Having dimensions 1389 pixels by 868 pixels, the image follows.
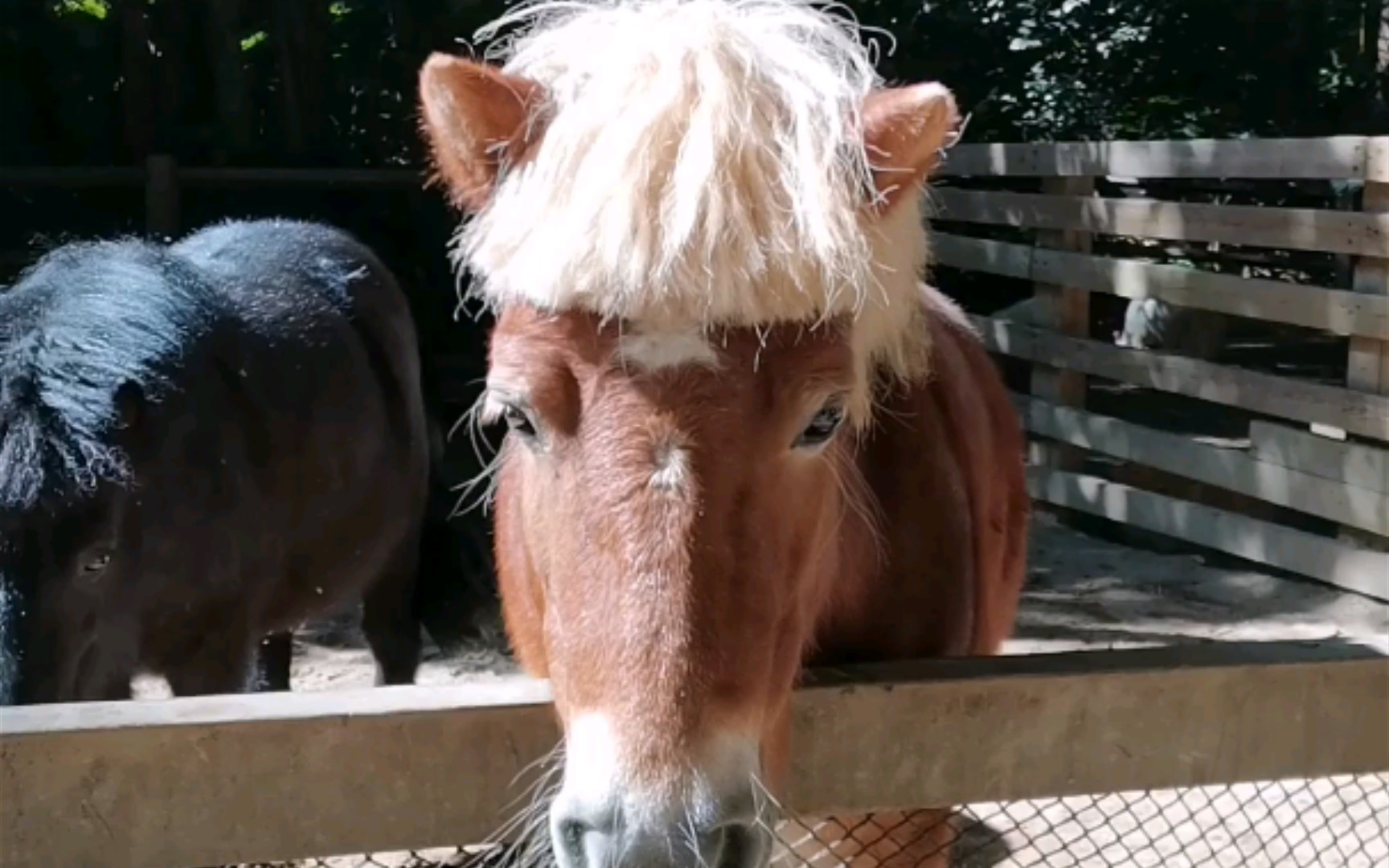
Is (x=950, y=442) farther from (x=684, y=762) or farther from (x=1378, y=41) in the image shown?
(x=1378, y=41)

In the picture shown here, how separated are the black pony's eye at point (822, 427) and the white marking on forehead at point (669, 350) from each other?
0.17 m

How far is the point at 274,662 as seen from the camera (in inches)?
181

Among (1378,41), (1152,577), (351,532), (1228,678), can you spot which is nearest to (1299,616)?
(1152,577)

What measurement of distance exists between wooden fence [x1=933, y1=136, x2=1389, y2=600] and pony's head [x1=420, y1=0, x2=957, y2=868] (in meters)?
4.62

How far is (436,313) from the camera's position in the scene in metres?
8.56

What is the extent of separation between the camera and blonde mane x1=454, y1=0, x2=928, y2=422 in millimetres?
1592

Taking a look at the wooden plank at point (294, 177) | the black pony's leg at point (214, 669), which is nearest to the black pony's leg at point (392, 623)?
the black pony's leg at point (214, 669)

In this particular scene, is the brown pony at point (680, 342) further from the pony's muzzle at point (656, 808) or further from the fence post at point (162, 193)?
the fence post at point (162, 193)

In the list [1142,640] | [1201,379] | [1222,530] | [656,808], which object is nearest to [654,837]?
[656,808]

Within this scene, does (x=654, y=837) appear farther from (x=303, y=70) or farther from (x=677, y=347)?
(x=303, y=70)

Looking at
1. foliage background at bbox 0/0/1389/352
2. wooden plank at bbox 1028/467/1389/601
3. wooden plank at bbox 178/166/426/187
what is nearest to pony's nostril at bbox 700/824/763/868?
wooden plank at bbox 1028/467/1389/601

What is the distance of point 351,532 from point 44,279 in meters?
1.15

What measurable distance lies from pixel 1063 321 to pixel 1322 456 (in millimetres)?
1924

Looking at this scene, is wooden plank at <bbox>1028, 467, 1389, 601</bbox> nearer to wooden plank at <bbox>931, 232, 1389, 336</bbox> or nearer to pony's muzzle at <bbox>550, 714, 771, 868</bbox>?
wooden plank at <bbox>931, 232, 1389, 336</bbox>
